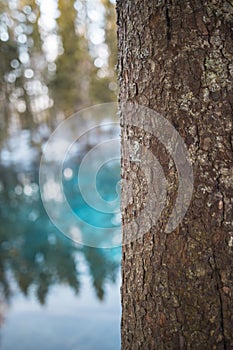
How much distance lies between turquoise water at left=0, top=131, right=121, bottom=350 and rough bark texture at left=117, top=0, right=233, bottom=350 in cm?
221

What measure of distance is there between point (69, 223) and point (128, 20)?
5.35 meters

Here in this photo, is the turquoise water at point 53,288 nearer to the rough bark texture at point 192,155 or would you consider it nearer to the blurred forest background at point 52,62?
the rough bark texture at point 192,155

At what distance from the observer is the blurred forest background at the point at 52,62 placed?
33.2 ft

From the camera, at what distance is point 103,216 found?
6.28 meters

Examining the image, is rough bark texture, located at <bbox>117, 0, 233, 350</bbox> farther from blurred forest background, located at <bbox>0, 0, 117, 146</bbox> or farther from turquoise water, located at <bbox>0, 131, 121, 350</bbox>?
blurred forest background, located at <bbox>0, 0, 117, 146</bbox>

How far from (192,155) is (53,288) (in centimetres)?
335

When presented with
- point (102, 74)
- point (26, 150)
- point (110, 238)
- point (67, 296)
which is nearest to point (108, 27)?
point (102, 74)

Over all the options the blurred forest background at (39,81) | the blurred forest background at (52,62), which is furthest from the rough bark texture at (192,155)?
the blurred forest background at (52,62)

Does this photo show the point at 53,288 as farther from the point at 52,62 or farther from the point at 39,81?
the point at 52,62

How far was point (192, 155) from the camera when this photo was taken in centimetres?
71

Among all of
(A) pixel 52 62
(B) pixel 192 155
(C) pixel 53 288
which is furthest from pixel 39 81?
(B) pixel 192 155

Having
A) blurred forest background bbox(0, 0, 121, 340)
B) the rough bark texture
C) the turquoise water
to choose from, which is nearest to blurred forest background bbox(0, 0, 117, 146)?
blurred forest background bbox(0, 0, 121, 340)

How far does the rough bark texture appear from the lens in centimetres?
70

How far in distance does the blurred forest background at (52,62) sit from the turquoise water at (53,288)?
477 cm
